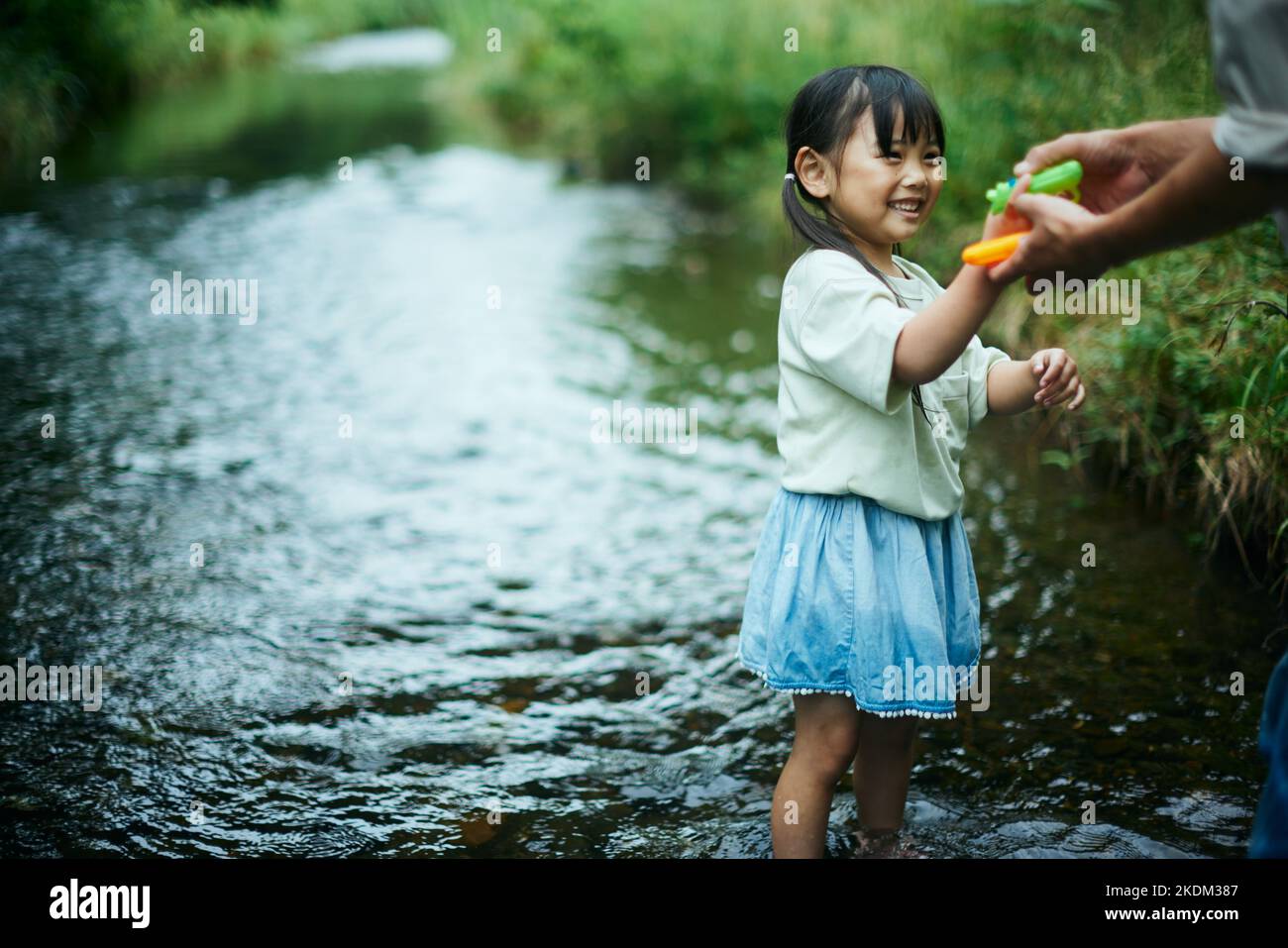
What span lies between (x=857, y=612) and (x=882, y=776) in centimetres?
57

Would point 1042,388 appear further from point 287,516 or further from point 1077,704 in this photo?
point 287,516

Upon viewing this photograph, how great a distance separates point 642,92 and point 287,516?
27.9 feet

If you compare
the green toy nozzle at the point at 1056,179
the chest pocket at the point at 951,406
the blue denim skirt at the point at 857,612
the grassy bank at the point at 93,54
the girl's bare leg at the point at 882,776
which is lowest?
the girl's bare leg at the point at 882,776

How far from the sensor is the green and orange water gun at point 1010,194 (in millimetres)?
1919

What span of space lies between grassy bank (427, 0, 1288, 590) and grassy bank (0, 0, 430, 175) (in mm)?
3815

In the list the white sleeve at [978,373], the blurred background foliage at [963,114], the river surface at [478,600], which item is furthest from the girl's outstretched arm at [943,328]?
the blurred background foliage at [963,114]

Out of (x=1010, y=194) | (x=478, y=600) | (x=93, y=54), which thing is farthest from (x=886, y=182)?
(x=93, y=54)

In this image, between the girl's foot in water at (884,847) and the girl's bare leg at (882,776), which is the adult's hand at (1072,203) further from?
the girl's foot in water at (884,847)

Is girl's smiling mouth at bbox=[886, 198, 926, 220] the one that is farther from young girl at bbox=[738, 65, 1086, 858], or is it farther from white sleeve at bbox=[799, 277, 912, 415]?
white sleeve at bbox=[799, 277, 912, 415]

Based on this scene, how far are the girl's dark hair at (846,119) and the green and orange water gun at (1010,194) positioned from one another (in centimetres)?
29

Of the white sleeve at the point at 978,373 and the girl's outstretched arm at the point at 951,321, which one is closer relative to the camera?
the girl's outstretched arm at the point at 951,321

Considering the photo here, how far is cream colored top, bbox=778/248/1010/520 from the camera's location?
218 cm
